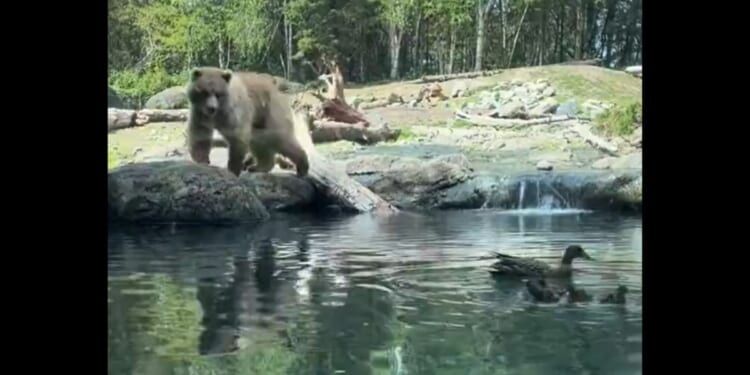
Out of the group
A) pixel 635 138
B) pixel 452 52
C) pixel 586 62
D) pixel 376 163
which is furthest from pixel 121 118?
pixel 635 138

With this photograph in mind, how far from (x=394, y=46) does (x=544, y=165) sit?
0.54 meters

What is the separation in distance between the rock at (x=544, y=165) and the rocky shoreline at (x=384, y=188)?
1cm

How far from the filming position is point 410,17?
8.52 ft

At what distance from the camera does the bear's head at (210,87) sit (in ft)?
8.55

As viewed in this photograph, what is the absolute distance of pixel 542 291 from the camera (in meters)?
2.48

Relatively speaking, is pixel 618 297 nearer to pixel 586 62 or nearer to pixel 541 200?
pixel 541 200

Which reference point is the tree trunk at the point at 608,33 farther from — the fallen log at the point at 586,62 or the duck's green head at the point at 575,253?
the duck's green head at the point at 575,253

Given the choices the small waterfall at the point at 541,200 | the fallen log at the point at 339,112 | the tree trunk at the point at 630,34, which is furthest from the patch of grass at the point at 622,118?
the fallen log at the point at 339,112

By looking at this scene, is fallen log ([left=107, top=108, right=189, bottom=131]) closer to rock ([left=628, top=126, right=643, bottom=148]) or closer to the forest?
the forest

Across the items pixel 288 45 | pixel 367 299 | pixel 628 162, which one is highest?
pixel 288 45

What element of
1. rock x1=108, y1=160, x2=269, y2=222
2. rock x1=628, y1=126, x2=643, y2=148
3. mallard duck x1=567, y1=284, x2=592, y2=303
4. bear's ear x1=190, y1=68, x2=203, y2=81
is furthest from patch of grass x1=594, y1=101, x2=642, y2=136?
bear's ear x1=190, y1=68, x2=203, y2=81
